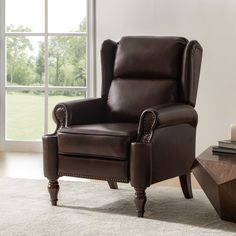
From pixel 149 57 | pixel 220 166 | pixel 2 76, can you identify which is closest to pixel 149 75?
pixel 149 57

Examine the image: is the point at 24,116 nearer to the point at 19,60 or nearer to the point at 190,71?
the point at 19,60

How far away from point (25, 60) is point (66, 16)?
0.54 meters

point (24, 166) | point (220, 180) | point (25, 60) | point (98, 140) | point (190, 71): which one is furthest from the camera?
point (25, 60)

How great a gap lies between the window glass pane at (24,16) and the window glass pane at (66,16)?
97 mm

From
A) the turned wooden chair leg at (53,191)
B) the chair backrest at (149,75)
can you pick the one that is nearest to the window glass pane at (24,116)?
the chair backrest at (149,75)

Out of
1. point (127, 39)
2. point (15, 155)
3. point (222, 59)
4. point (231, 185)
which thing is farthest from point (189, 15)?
point (231, 185)

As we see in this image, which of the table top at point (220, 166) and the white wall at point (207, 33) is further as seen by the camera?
the white wall at point (207, 33)

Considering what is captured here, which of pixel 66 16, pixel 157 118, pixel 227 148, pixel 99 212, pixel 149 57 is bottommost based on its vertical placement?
pixel 99 212

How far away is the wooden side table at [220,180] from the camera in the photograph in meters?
3.12

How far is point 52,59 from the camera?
560 cm

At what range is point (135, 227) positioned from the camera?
319cm

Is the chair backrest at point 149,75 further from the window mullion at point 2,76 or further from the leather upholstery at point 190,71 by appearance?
the window mullion at point 2,76

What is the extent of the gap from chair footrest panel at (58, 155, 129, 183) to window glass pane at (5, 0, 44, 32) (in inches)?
89.3

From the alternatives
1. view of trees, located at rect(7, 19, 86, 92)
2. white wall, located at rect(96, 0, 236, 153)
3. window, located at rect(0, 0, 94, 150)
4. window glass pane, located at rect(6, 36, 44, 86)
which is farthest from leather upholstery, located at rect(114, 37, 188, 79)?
window glass pane, located at rect(6, 36, 44, 86)
